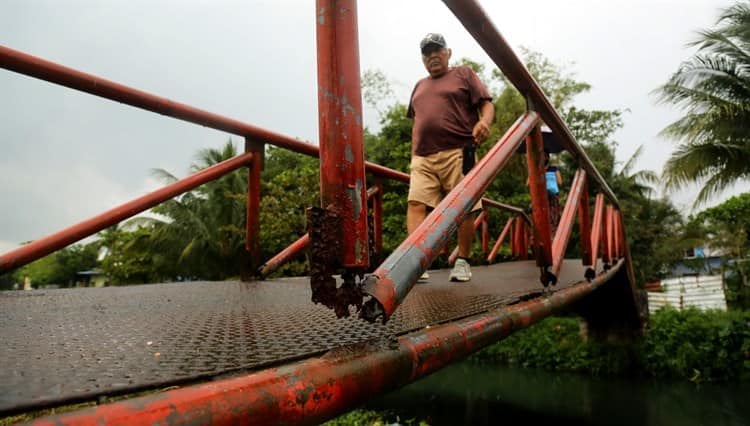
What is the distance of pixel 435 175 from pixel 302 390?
2171mm

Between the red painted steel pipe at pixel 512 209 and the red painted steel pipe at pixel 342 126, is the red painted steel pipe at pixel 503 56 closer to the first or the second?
the red painted steel pipe at pixel 342 126

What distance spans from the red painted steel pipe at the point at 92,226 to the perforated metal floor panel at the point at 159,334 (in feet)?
0.54

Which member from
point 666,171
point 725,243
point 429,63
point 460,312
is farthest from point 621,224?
point 725,243

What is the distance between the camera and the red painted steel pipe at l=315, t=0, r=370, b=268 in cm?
80

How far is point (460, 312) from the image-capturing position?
1329mm

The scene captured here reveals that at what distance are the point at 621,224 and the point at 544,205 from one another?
→ 3542mm

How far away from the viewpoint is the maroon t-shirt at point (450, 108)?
261 cm

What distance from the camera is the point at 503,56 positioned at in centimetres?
154

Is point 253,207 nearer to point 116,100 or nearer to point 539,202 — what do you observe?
point 116,100

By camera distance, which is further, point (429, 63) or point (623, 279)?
point (623, 279)

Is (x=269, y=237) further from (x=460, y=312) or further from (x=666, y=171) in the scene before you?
(x=460, y=312)

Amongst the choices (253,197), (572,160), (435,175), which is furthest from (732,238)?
(253,197)

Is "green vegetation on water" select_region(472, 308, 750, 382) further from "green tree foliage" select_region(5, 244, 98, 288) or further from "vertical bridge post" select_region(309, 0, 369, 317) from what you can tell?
"green tree foliage" select_region(5, 244, 98, 288)

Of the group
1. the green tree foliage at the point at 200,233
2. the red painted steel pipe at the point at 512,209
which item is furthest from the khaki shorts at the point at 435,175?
the green tree foliage at the point at 200,233
